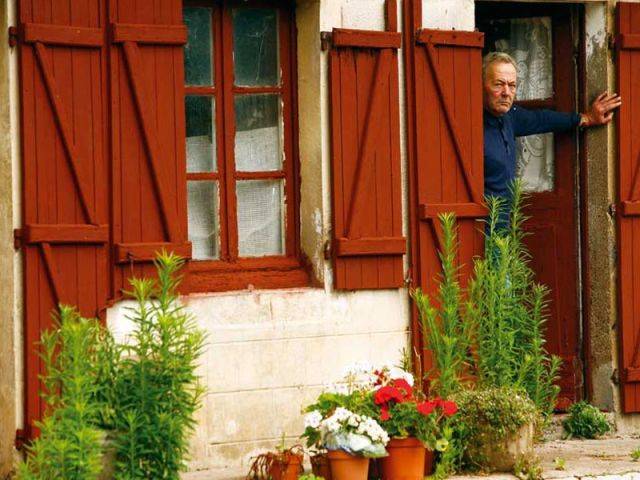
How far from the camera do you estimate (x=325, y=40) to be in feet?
30.3

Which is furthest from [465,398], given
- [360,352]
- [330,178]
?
[330,178]

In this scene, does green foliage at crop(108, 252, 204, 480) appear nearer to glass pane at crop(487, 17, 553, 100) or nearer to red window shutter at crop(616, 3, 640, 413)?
red window shutter at crop(616, 3, 640, 413)

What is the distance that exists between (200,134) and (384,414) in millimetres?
2106

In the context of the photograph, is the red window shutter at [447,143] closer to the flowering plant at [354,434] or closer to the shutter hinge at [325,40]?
the shutter hinge at [325,40]

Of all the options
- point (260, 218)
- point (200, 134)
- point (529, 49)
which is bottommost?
point (260, 218)

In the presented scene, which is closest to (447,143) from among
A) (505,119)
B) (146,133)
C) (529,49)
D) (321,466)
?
(505,119)

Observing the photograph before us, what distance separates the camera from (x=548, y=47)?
1048 centimetres

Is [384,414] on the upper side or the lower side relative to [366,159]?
lower

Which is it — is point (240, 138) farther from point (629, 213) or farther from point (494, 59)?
point (629, 213)

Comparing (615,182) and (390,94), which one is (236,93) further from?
(615,182)

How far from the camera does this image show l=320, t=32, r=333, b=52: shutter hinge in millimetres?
9234

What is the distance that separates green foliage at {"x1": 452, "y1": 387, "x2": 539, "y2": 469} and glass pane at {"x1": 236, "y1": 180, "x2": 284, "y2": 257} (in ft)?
5.12

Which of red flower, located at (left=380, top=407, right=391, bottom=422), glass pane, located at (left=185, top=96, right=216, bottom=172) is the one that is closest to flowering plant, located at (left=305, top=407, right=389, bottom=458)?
red flower, located at (left=380, top=407, right=391, bottom=422)

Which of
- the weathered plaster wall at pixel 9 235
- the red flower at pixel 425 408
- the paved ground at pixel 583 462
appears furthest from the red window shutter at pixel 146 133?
the red flower at pixel 425 408
